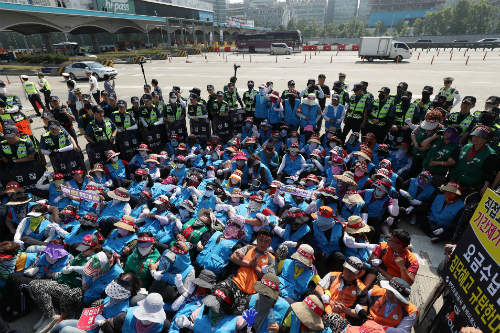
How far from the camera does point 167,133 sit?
888cm

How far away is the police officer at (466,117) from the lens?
6.38 meters

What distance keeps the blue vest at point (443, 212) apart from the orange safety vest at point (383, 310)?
2.70 meters

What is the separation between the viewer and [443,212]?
5109 mm

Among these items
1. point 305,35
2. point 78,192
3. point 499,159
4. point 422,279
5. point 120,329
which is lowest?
point 422,279

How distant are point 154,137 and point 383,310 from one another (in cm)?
767

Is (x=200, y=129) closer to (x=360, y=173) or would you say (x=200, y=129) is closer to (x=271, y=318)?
(x=360, y=173)

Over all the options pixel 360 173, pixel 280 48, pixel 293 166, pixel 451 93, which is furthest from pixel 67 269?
pixel 280 48

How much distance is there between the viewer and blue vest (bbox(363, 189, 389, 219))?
5223 mm

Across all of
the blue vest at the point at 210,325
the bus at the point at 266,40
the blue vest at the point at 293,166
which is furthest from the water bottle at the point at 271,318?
the bus at the point at 266,40

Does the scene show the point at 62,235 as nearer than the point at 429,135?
Yes

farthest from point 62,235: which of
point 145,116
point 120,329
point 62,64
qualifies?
point 62,64

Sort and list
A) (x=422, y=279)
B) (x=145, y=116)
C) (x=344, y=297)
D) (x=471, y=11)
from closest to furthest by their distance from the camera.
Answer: (x=344, y=297)
(x=422, y=279)
(x=145, y=116)
(x=471, y=11)

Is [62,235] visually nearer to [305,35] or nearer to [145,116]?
[145,116]

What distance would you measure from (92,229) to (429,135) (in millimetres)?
7877
